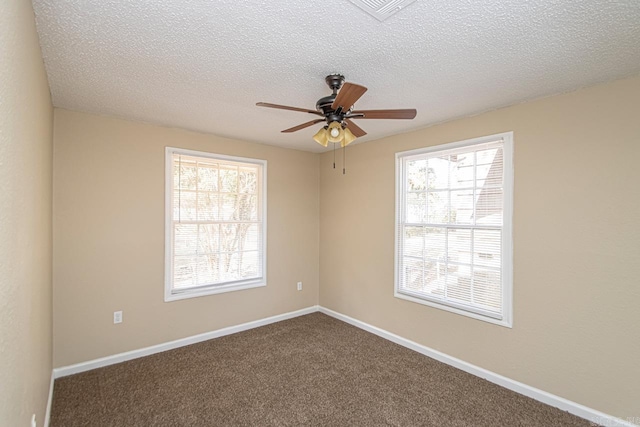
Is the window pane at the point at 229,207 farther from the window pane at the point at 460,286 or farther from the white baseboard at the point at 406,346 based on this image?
the window pane at the point at 460,286

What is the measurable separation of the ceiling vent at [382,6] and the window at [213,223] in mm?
2728

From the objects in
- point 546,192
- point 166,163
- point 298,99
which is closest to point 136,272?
point 166,163

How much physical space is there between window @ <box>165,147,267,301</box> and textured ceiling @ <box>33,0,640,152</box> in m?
1.01

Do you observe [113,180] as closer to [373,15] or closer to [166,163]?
[166,163]

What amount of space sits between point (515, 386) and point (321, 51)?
3.06 m

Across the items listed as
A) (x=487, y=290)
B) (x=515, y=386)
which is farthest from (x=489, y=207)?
(x=515, y=386)

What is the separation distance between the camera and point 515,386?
261cm

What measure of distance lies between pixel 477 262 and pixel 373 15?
95.0 inches

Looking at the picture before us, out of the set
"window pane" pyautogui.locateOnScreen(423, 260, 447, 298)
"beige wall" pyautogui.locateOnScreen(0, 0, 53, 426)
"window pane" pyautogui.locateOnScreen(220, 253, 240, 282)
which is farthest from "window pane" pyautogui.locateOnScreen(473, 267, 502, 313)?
"beige wall" pyautogui.locateOnScreen(0, 0, 53, 426)

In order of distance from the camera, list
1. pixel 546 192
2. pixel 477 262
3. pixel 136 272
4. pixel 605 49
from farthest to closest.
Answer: pixel 136 272 < pixel 477 262 < pixel 546 192 < pixel 605 49

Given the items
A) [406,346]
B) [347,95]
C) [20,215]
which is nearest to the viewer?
[20,215]

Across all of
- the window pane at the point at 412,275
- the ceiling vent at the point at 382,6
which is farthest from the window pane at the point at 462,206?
the ceiling vent at the point at 382,6

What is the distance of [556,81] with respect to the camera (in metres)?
2.20

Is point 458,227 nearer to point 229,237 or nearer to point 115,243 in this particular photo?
point 229,237
